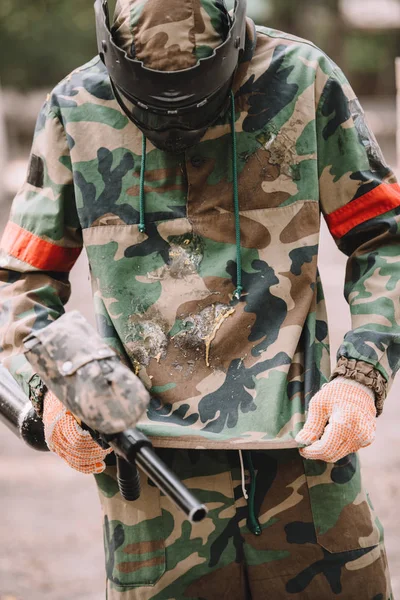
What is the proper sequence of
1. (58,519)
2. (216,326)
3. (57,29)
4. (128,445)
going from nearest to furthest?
(128,445) → (216,326) → (58,519) → (57,29)

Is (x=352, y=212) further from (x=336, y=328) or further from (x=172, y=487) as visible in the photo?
(x=336, y=328)

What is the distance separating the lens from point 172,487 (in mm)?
1785

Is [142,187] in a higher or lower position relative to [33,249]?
higher

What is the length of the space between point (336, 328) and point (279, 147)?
15.7ft

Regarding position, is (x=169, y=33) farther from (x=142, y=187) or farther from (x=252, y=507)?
(x=252, y=507)

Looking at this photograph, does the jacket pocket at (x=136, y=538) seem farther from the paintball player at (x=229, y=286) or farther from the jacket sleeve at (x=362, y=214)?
the jacket sleeve at (x=362, y=214)

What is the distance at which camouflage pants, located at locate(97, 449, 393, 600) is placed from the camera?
231cm

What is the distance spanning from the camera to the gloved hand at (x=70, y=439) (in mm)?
2209

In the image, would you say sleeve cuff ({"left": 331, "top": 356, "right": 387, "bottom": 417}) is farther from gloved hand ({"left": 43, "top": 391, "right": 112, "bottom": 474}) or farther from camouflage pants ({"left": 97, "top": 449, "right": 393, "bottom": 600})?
gloved hand ({"left": 43, "top": 391, "right": 112, "bottom": 474})

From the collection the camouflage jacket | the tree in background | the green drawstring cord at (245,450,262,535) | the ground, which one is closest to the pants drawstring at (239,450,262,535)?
the green drawstring cord at (245,450,262,535)

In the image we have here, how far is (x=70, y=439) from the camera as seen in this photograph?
7.28 feet

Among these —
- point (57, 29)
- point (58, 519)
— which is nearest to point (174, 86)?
point (58, 519)

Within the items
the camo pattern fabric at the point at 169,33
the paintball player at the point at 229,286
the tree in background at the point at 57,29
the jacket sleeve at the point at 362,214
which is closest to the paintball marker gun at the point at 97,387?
the paintball player at the point at 229,286

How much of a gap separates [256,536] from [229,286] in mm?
663
